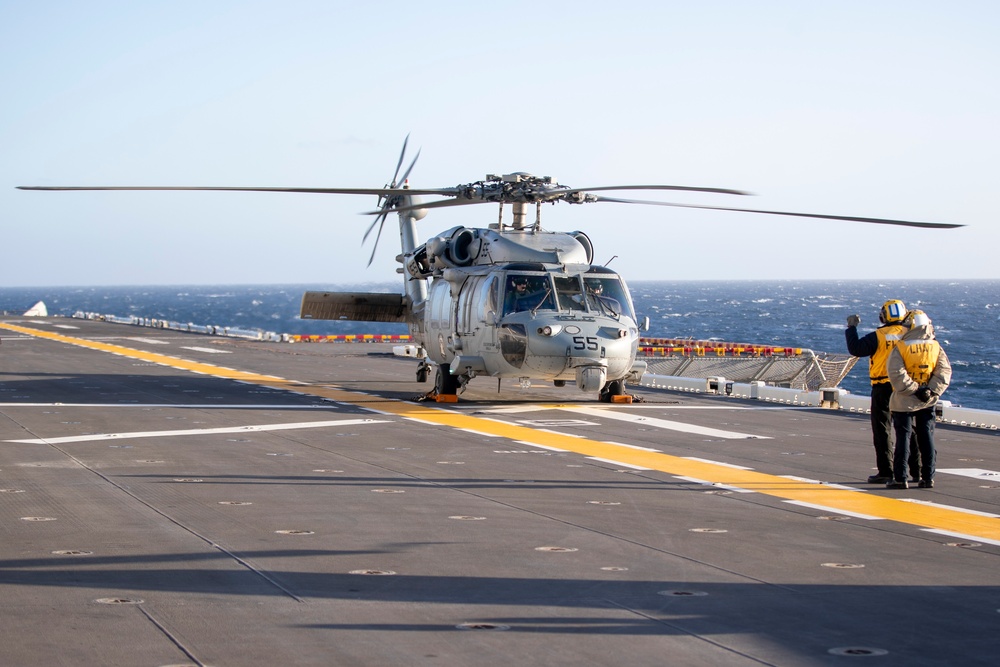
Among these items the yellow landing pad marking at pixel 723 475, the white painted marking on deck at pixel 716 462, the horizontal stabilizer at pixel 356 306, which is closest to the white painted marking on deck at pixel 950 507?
the yellow landing pad marking at pixel 723 475

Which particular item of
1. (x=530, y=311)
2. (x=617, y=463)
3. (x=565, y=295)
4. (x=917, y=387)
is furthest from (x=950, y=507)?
(x=565, y=295)

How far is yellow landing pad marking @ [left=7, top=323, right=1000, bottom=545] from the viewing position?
1045 centimetres

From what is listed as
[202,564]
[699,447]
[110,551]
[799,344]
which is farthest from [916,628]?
[799,344]

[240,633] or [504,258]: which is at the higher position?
[504,258]

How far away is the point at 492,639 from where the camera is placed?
6.43m

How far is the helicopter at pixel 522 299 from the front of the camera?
19.8 m

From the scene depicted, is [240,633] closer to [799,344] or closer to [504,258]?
[504,258]

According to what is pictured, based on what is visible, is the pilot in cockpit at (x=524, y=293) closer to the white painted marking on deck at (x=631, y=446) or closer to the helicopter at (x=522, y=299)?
the helicopter at (x=522, y=299)

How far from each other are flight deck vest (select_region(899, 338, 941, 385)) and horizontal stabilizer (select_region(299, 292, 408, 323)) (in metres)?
Result: 15.4

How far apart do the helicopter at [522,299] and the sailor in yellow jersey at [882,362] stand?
507cm

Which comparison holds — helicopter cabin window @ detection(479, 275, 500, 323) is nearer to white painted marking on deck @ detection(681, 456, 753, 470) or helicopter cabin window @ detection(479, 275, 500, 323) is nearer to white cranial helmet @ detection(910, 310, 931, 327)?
white painted marking on deck @ detection(681, 456, 753, 470)

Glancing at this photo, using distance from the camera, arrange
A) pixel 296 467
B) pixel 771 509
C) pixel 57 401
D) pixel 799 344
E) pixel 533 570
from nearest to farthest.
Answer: pixel 533 570 < pixel 771 509 < pixel 296 467 < pixel 57 401 < pixel 799 344

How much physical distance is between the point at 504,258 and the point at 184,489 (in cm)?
1075

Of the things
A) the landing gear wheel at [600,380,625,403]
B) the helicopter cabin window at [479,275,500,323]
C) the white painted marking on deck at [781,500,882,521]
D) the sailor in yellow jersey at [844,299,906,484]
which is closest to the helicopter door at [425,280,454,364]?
the helicopter cabin window at [479,275,500,323]
